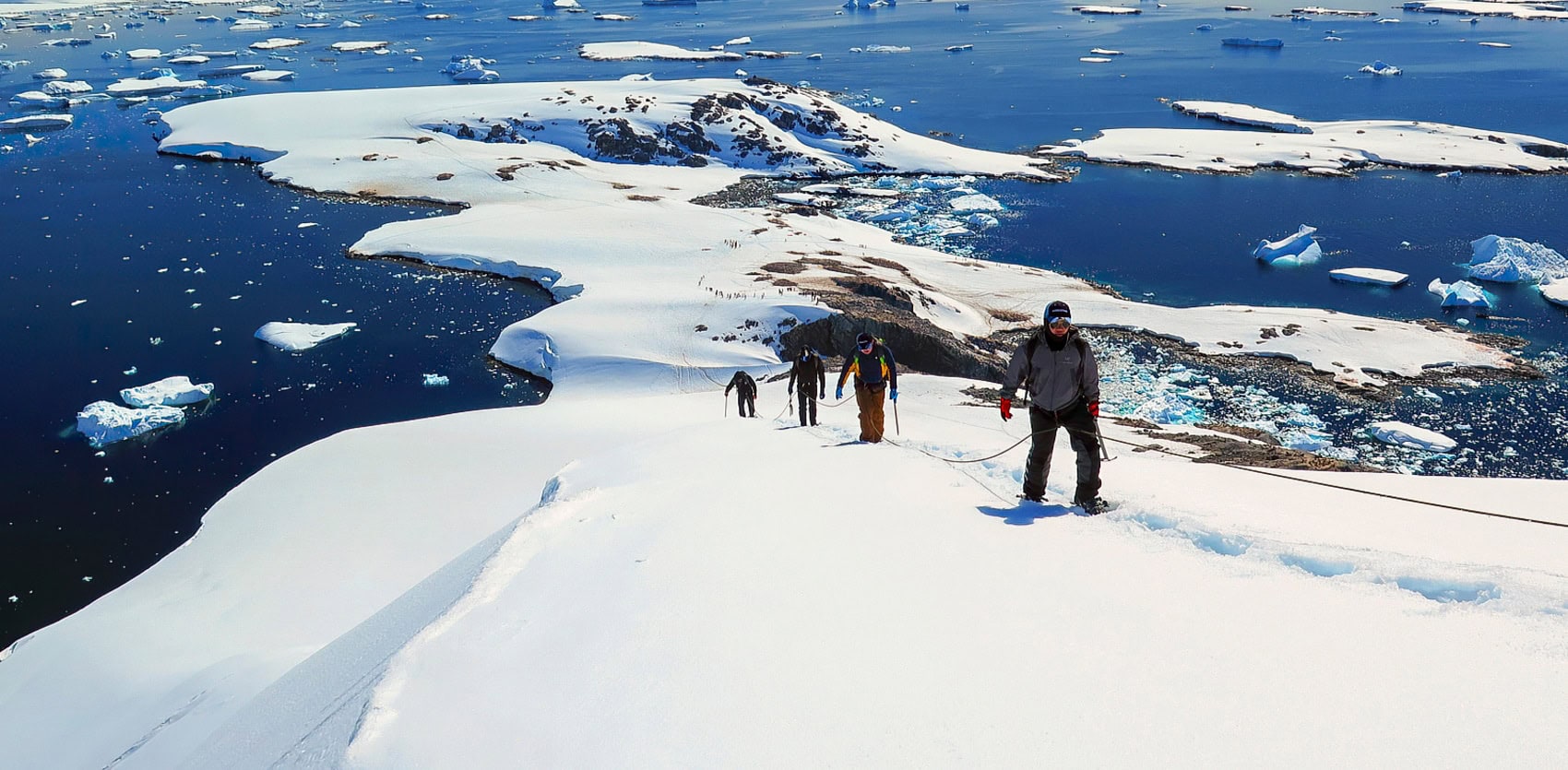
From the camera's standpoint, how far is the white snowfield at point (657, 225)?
32062mm

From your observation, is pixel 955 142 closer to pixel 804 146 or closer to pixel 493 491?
pixel 804 146

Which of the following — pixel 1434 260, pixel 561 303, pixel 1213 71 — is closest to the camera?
pixel 561 303

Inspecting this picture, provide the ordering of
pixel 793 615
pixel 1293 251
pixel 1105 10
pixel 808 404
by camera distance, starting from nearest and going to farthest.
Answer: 1. pixel 793 615
2. pixel 808 404
3. pixel 1293 251
4. pixel 1105 10

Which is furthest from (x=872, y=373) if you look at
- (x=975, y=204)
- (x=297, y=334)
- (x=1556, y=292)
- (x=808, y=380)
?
(x=975, y=204)

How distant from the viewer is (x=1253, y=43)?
10812cm

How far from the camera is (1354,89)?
272 ft

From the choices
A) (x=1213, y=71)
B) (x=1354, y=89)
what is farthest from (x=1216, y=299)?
(x=1213, y=71)

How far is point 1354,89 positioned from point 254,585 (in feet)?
306

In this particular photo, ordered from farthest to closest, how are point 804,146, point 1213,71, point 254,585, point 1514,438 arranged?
point 1213,71
point 804,146
point 1514,438
point 254,585

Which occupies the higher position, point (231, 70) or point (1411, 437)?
point (231, 70)

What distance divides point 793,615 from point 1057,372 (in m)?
4.66

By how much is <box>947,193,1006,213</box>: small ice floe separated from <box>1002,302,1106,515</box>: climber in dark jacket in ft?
142

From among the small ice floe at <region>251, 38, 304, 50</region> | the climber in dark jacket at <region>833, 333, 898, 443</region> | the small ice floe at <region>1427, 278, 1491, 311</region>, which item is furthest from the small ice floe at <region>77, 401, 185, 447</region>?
the small ice floe at <region>251, 38, 304, 50</region>

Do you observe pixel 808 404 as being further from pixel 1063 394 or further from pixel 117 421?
pixel 117 421
